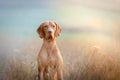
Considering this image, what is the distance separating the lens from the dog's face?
8.93 feet

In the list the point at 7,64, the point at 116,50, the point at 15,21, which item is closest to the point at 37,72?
the point at 7,64

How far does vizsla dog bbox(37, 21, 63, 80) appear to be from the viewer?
2752 mm

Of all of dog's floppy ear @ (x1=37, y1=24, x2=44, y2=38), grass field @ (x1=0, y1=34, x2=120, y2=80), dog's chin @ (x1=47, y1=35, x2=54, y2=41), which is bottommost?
grass field @ (x1=0, y1=34, x2=120, y2=80)

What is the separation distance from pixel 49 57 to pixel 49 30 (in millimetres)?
191

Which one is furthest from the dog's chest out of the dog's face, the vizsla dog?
the dog's face

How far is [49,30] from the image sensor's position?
107 inches

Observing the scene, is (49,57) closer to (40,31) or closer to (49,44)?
(49,44)

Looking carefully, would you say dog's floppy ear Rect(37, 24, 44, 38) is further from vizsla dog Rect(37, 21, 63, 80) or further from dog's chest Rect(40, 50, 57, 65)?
dog's chest Rect(40, 50, 57, 65)

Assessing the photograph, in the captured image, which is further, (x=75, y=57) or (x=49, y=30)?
(x=75, y=57)

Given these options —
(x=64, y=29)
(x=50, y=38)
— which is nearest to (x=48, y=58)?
(x=50, y=38)

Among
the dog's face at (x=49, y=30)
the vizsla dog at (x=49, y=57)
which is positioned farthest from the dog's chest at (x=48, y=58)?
the dog's face at (x=49, y=30)

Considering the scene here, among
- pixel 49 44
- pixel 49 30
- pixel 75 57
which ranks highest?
pixel 49 30

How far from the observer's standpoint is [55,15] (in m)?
2.84

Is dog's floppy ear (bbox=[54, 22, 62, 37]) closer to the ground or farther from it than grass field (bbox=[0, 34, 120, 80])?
farther from it
